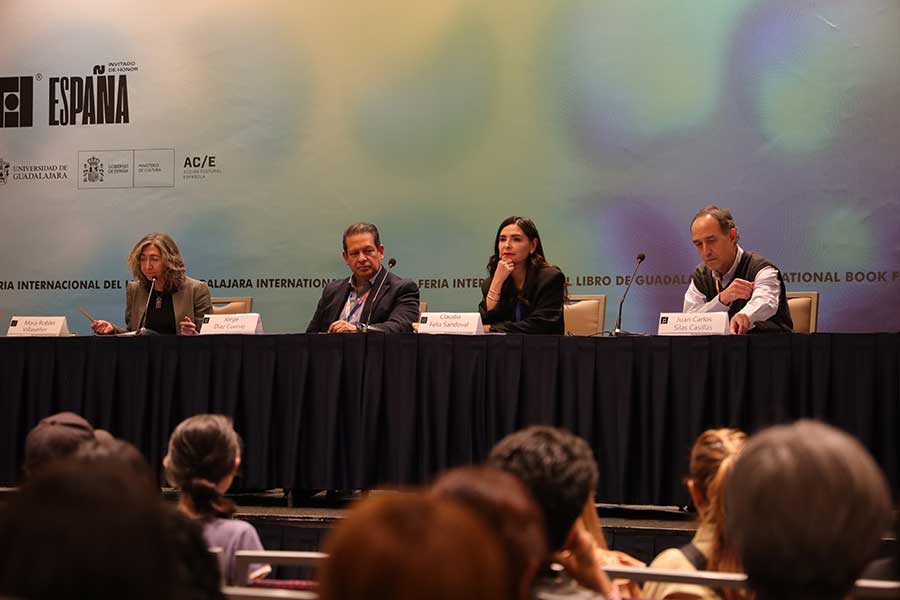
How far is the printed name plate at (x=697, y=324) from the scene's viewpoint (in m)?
3.91

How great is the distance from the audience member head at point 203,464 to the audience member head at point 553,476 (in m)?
0.80

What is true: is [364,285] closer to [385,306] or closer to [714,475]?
[385,306]

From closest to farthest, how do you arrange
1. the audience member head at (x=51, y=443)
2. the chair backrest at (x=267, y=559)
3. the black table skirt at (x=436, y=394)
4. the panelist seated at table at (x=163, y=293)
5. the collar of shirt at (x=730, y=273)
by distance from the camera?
the chair backrest at (x=267, y=559), the audience member head at (x=51, y=443), the black table skirt at (x=436, y=394), the collar of shirt at (x=730, y=273), the panelist seated at table at (x=163, y=293)

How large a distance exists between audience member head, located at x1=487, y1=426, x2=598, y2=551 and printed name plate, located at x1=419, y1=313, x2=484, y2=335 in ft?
8.23

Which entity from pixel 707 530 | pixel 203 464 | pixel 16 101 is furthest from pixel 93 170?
pixel 707 530

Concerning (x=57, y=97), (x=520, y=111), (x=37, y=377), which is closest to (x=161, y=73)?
(x=57, y=97)

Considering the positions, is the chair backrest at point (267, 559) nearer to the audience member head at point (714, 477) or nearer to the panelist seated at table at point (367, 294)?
the audience member head at point (714, 477)

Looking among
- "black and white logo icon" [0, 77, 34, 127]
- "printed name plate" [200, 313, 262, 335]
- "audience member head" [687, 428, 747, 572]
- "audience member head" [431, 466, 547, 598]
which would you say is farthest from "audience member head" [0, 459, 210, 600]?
"black and white logo icon" [0, 77, 34, 127]

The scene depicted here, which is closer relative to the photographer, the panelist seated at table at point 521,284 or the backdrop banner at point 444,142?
the panelist seated at table at point 521,284

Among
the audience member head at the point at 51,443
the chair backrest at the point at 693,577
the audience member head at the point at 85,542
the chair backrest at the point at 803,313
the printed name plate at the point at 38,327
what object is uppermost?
the chair backrest at the point at 803,313

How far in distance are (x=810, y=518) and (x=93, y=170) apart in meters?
6.31

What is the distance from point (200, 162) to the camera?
6.58 meters

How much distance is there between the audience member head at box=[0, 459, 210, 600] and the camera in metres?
0.81

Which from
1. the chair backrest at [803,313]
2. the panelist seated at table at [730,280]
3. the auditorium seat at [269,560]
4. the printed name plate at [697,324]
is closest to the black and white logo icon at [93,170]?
the panelist seated at table at [730,280]
